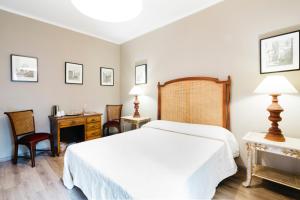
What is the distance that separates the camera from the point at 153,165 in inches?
55.2

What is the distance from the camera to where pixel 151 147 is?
1.88 m

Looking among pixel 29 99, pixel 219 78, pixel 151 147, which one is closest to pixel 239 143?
pixel 219 78

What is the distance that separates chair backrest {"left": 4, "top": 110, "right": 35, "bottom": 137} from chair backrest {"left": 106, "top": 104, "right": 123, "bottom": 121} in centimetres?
165

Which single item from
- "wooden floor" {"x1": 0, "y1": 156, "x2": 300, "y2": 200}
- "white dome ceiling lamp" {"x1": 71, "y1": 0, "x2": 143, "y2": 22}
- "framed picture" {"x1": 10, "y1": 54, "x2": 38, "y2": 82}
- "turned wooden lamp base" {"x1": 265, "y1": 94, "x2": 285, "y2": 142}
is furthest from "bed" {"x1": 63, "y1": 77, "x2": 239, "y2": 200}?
"framed picture" {"x1": 10, "y1": 54, "x2": 38, "y2": 82}

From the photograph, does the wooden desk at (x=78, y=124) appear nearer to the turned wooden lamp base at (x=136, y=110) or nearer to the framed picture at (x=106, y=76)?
the turned wooden lamp base at (x=136, y=110)

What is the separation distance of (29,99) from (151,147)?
270 cm

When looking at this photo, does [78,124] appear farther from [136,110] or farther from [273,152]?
[273,152]

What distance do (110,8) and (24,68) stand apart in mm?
2254

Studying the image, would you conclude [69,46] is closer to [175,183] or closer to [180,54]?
[180,54]

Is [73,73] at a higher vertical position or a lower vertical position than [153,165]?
higher

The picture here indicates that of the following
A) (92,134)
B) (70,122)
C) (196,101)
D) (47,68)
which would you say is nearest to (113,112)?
(92,134)

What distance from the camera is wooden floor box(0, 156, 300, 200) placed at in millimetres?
1782

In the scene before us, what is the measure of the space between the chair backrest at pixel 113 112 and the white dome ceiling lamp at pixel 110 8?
2533mm

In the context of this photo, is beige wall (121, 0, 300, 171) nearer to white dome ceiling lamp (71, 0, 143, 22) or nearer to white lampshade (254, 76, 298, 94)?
white lampshade (254, 76, 298, 94)
